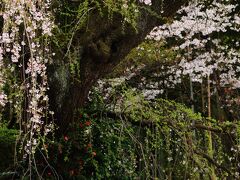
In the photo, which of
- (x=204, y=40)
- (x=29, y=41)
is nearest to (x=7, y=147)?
(x=29, y=41)

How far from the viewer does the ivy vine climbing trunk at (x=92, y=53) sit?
3.39m

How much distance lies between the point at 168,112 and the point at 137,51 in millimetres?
2969

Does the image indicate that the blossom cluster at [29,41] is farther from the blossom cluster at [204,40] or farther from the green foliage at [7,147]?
the blossom cluster at [204,40]

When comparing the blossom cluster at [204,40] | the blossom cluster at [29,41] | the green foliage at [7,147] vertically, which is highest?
the blossom cluster at [204,40]

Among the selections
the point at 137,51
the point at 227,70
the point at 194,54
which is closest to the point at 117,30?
the point at 137,51

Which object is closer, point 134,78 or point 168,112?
point 168,112

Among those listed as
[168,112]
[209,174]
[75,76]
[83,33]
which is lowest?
[209,174]

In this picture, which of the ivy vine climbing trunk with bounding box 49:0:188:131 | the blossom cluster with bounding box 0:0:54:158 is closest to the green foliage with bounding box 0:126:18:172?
the ivy vine climbing trunk with bounding box 49:0:188:131

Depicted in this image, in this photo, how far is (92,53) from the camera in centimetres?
342

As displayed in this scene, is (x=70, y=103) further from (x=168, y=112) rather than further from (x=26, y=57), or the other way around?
(x=168, y=112)

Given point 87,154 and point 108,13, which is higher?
point 108,13

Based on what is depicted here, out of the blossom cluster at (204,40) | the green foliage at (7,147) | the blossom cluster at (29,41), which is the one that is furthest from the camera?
the blossom cluster at (204,40)

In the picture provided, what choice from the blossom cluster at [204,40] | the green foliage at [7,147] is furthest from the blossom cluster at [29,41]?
the blossom cluster at [204,40]

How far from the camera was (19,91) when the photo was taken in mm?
3021
